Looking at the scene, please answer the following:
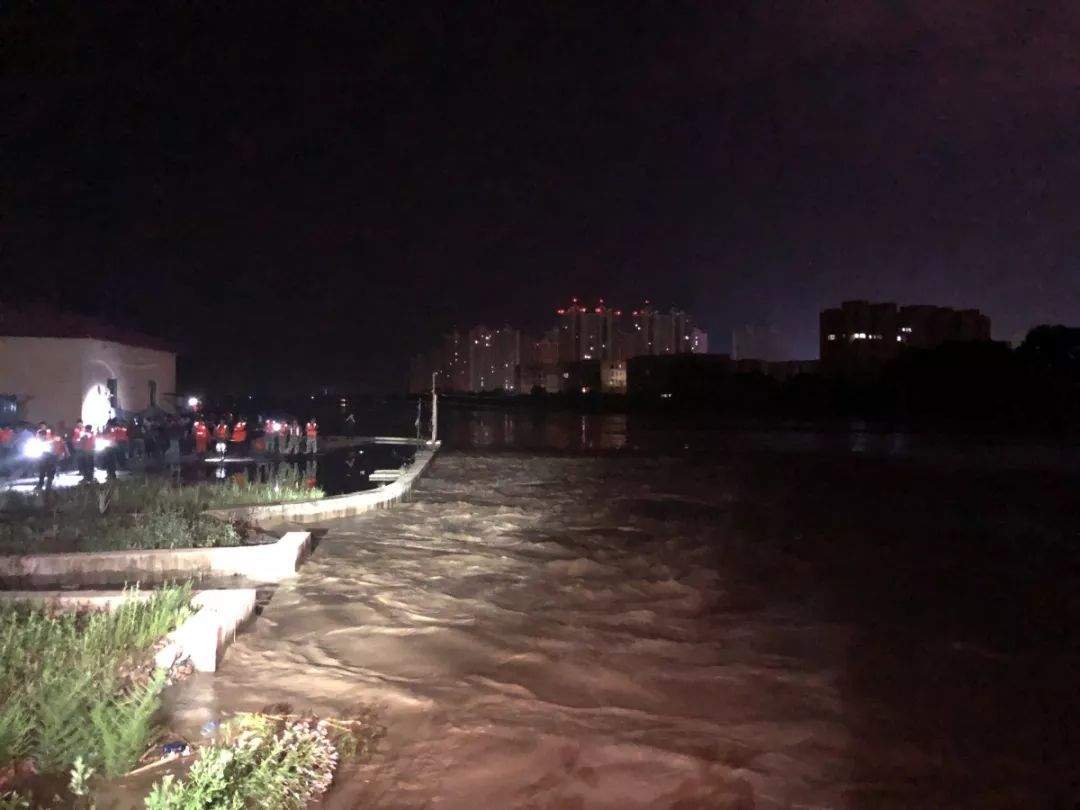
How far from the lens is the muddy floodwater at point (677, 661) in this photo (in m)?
4.90

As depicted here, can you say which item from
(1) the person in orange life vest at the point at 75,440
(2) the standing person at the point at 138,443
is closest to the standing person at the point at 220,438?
(2) the standing person at the point at 138,443

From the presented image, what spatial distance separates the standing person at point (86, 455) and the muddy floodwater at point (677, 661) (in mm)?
5746

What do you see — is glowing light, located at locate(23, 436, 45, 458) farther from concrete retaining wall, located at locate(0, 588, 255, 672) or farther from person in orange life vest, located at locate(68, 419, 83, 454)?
concrete retaining wall, located at locate(0, 588, 255, 672)

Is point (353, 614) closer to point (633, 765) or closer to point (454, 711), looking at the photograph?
point (454, 711)

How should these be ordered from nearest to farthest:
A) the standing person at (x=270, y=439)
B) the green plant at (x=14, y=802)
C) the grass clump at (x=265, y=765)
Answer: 1. the green plant at (x=14, y=802)
2. the grass clump at (x=265, y=765)
3. the standing person at (x=270, y=439)

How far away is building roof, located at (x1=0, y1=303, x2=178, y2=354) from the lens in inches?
779

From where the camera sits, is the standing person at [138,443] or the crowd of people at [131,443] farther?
the standing person at [138,443]

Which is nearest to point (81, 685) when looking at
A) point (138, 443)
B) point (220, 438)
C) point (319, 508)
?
point (319, 508)

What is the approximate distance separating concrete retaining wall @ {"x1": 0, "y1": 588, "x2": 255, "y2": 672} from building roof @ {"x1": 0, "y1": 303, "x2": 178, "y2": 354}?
1479 cm

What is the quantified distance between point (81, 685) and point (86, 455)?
12.4 metres

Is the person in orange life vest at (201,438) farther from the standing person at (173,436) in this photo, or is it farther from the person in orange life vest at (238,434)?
the person in orange life vest at (238,434)

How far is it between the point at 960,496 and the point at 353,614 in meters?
14.1

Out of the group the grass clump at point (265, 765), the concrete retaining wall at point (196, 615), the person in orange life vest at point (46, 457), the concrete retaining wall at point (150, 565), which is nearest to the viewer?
the grass clump at point (265, 765)

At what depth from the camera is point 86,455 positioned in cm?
1576
